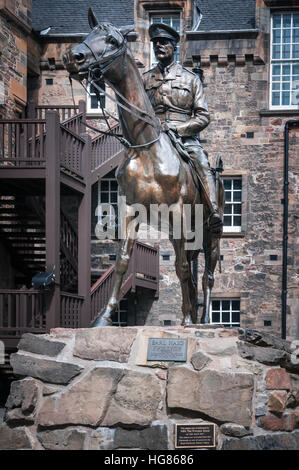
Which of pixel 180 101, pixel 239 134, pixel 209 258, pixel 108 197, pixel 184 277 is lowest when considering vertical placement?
pixel 184 277

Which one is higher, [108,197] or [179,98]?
[179,98]

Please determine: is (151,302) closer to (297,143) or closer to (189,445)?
(297,143)

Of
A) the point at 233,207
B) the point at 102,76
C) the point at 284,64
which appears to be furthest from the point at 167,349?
the point at 284,64

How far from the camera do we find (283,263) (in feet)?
72.0

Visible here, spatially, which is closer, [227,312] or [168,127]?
[168,127]

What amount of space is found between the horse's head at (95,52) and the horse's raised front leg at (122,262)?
1.58 metres

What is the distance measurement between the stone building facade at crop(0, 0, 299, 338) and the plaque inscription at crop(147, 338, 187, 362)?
1344 cm

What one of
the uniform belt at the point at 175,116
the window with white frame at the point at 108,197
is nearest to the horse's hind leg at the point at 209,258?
the uniform belt at the point at 175,116

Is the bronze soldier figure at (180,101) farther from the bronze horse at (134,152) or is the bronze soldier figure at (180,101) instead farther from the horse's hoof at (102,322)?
the horse's hoof at (102,322)

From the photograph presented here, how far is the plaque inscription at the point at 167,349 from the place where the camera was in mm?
8477

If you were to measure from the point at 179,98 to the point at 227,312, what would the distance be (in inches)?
516

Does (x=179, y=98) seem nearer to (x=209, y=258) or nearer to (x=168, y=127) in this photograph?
(x=168, y=127)

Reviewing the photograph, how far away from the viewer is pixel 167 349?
28.0 feet

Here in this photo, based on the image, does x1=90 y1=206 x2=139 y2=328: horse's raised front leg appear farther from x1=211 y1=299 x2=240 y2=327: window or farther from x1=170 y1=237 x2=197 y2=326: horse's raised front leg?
x1=211 y1=299 x2=240 y2=327: window
